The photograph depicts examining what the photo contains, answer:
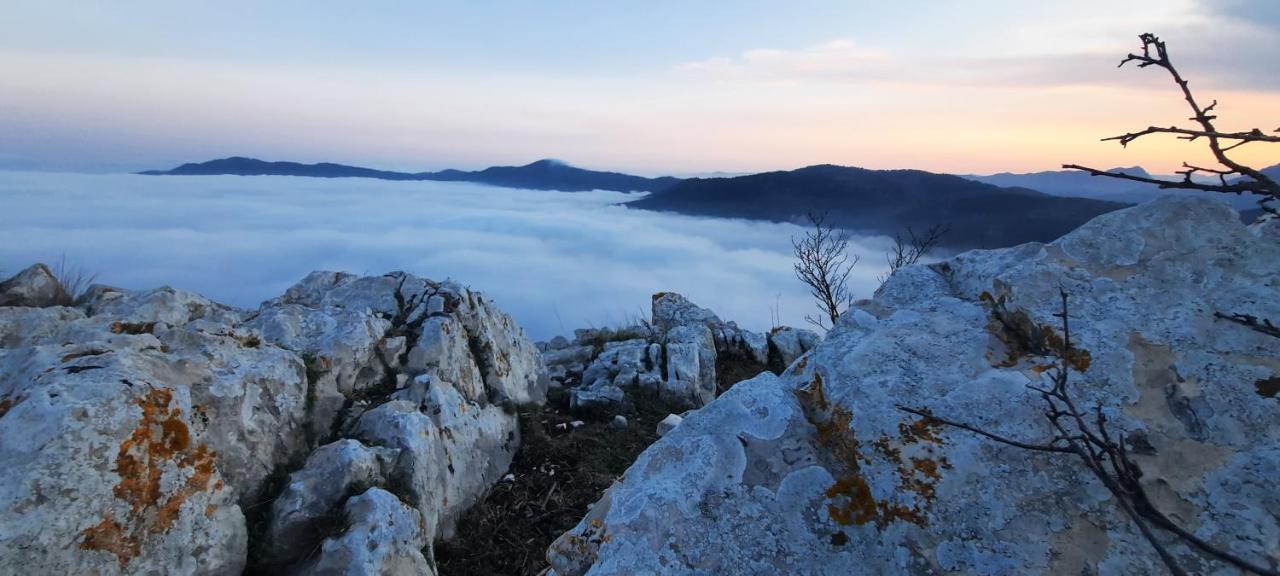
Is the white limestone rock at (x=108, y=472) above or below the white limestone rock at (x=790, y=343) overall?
above

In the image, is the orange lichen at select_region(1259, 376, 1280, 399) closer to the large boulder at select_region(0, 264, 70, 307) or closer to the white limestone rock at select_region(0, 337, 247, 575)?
the white limestone rock at select_region(0, 337, 247, 575)

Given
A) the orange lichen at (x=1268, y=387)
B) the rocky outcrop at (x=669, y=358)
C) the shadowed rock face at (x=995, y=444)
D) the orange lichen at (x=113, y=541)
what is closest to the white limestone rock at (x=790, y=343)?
the rocky outcrop at (x=669, y=358)

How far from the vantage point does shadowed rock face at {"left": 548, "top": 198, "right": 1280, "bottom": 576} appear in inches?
98.5

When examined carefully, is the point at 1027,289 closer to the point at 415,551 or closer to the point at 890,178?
the point at 415,551

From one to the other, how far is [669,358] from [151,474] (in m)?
8.12

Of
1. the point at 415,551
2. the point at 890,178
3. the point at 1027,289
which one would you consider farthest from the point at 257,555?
the point at 890,178

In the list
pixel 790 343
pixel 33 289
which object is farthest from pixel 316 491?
pixel 790 343

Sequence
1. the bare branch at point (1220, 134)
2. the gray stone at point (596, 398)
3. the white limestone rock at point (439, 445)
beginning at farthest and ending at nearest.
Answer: the gray stone at point (596, 398)
the white limestone rock at point (439, 445)
the bare branch at point (1220, 134)

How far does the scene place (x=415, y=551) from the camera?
4.65 metres

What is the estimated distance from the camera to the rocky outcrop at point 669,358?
1036 centimetres

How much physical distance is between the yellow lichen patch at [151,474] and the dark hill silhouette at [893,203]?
4925 cm

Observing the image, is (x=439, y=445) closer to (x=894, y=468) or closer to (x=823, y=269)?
(x=894, y=468)

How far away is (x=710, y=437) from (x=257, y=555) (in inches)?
129

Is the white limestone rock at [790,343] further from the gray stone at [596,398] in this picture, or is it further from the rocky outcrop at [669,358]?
the gray stone at [596,398]
